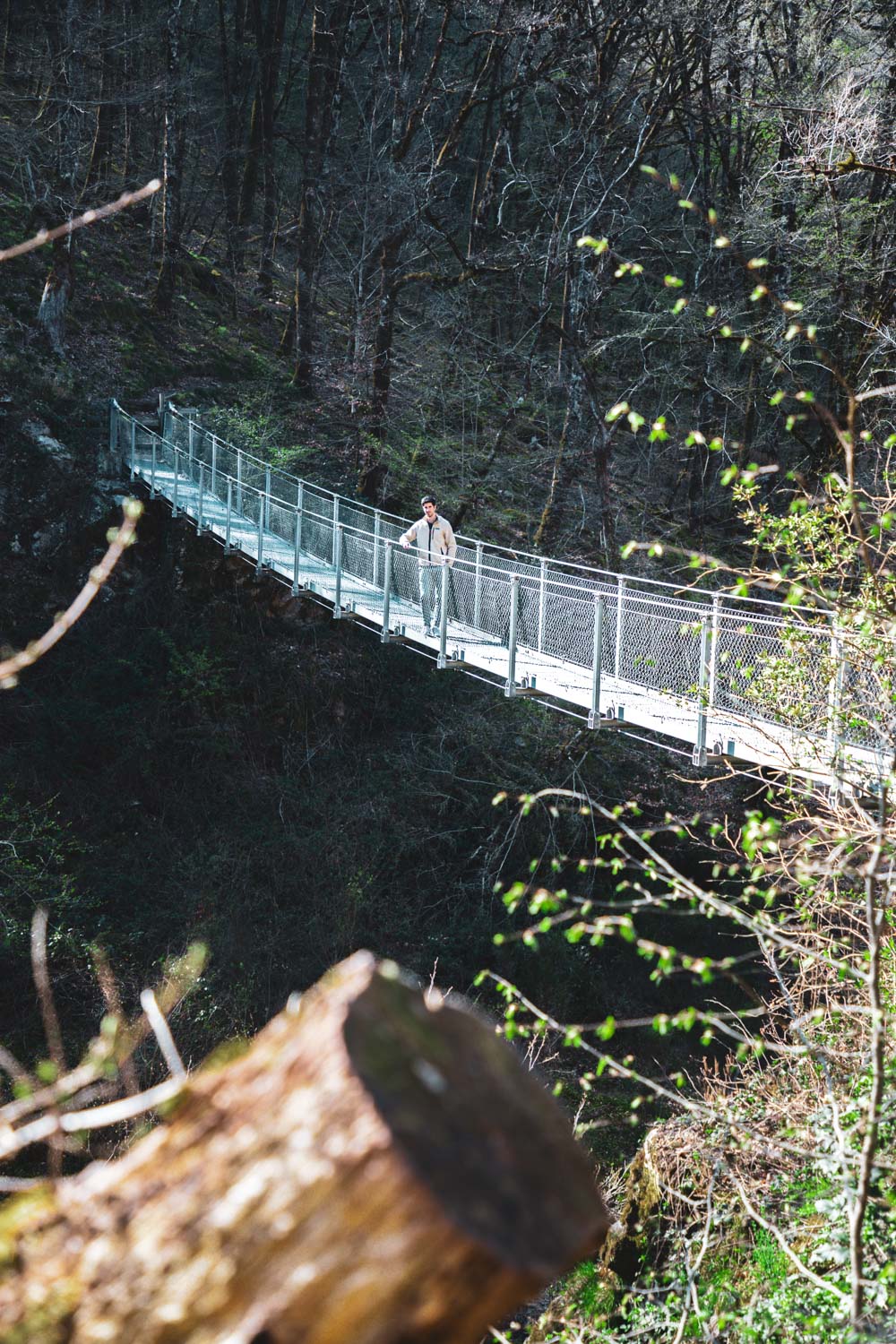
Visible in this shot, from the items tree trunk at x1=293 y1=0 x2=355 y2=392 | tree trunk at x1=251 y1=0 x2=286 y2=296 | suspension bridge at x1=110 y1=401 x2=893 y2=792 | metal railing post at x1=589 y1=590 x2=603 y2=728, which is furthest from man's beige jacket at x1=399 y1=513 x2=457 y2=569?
tree trunk at x1=251 y1=0 x2=286 y2=296

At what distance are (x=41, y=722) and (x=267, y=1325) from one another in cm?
Result: 1386

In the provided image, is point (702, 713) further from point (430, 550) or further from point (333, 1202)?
point (333, 1202)

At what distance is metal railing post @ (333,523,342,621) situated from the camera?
33.3ft

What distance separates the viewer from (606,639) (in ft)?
24.6

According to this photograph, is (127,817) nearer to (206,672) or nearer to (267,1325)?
(206,672)

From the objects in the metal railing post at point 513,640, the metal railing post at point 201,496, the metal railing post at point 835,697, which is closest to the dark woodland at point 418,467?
the metal railing post at point 201,496

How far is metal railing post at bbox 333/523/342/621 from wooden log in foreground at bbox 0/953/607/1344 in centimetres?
896

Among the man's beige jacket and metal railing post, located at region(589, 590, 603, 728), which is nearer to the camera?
metal railing post, located at region(589, 590, 603, 728)

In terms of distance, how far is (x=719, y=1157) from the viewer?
5.42m

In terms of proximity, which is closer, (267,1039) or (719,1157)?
(267,1039)

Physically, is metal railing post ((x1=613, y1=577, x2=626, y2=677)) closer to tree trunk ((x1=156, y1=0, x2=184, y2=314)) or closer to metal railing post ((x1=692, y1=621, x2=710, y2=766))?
metal railing post ((x1=692, y1=621, x2=710, y2=766))

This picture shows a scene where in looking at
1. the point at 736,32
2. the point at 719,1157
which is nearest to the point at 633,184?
the point at 736,32

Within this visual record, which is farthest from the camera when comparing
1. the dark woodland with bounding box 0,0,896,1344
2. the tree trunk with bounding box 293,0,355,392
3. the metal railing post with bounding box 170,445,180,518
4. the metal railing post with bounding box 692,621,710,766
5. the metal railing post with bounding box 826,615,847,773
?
the tree trunk with bounding box 293,0,355,392

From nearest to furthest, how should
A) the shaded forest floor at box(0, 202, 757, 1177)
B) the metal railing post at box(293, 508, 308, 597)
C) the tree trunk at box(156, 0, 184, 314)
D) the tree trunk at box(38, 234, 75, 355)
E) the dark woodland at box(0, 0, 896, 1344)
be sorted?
1. the metal railing post at box(293, 508, 308, 597)
2. the dark woodland at box(0, 0, 896, 1344)
3. the shaded forest floor at box(0, 202, 757, 1177)
4. the tree trunk at box(38, 234, 75, 355)
5. the tree trunk at box(156, 0, 184, 314)
